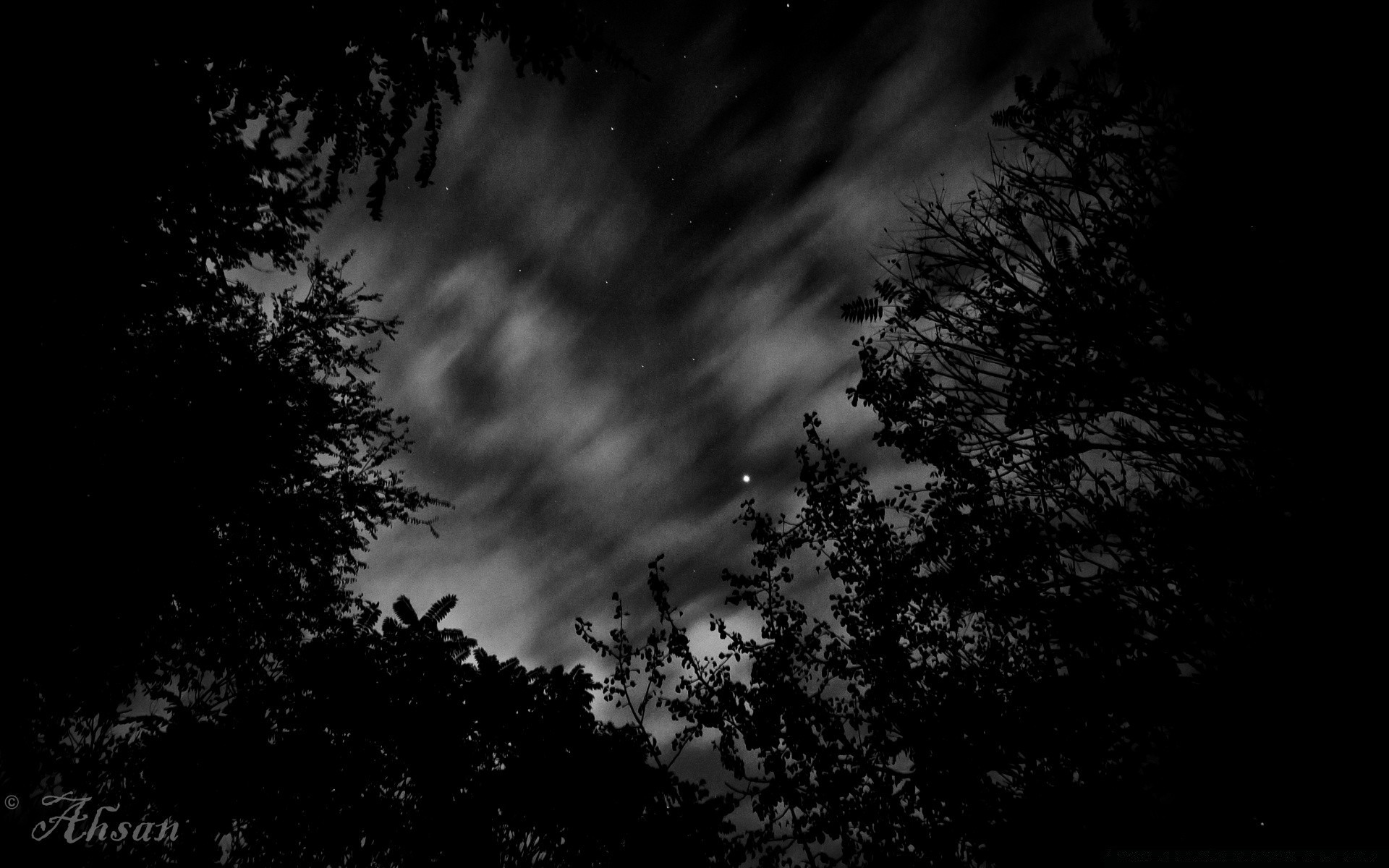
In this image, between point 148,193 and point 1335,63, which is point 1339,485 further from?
point 148,193

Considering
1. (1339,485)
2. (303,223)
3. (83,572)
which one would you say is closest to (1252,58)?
(1339,485)

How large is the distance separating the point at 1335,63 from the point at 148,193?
7760mm

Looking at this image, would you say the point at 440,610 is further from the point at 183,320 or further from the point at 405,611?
the point at 183,320

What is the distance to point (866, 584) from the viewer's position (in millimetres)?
12078

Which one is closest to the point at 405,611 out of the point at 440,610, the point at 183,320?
the point at 440,610
